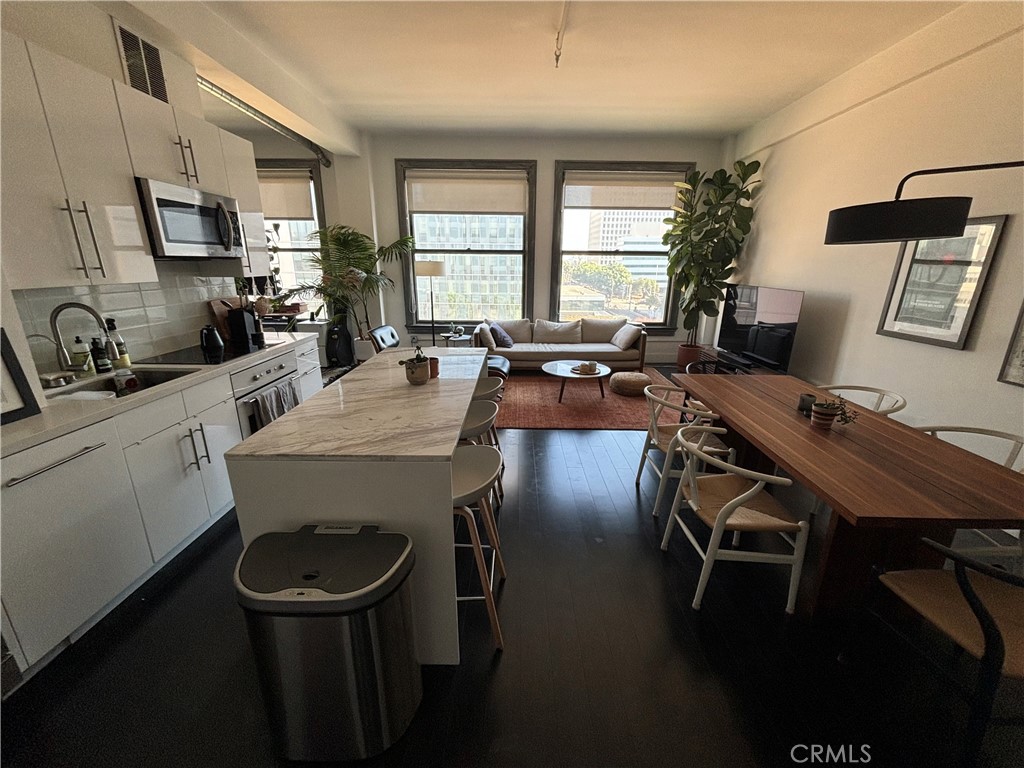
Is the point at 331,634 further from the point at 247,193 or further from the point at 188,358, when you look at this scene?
the point at 247,193

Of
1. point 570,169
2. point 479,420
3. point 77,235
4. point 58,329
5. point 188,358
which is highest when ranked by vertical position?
point 570,169

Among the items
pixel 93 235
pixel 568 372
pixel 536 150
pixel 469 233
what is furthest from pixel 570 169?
pixel 93 235

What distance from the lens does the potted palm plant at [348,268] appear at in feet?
16.3

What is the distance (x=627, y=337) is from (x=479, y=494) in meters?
4.33

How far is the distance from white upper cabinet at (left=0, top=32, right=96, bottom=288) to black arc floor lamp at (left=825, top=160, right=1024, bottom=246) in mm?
3408

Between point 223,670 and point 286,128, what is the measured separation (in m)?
4.87

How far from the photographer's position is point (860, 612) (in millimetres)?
1510

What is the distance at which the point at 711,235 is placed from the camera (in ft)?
15.8

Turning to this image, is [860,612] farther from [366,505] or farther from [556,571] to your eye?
[366,505]

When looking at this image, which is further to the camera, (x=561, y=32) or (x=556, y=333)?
(x=556, y=333)

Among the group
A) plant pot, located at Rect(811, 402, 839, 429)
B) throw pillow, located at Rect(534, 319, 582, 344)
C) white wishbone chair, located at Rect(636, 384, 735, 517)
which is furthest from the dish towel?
throw pillow, located at Rect(534, 319, 582, 344)

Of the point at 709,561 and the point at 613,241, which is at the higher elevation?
the point at 613,241

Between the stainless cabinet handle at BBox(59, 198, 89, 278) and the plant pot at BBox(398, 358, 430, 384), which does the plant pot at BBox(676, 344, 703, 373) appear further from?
the stainless cabinet handle at BBox(59, 198, 89, 278)

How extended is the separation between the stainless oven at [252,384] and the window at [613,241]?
13.1 ft
